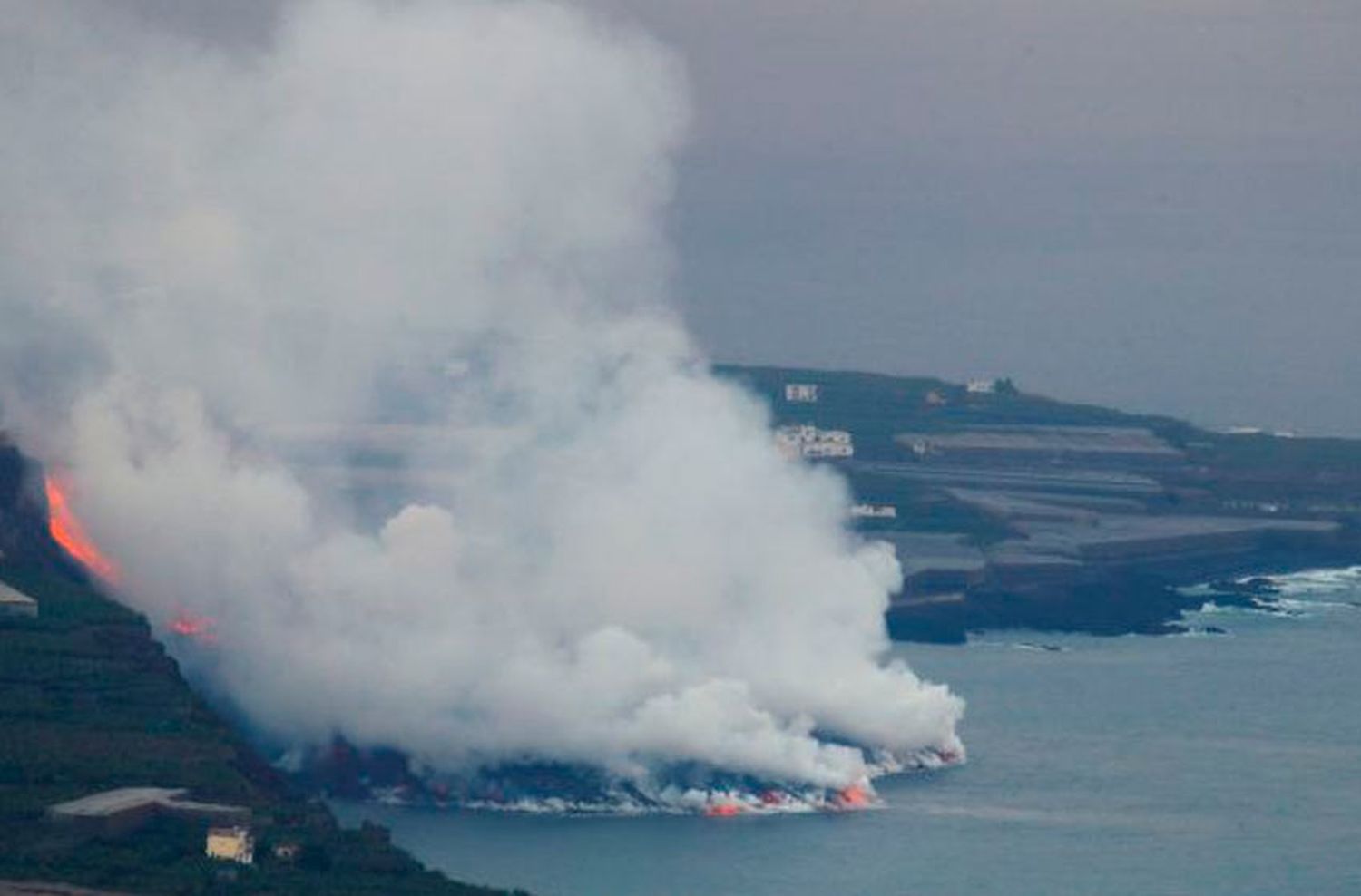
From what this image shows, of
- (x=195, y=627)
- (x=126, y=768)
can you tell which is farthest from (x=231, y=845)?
(x=195, y=627)

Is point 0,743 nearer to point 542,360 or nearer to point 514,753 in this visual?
point 514,753

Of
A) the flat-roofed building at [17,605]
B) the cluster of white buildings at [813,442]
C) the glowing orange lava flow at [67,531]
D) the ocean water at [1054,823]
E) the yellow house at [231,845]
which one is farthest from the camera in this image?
the cluster of white buildings at [813,442]

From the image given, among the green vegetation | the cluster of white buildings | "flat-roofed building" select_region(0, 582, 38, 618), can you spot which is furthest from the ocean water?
the cluster of white buildings

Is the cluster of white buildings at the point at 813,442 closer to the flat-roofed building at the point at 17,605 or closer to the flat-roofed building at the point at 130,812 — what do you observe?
the flat-roofed building at the point at 17,605

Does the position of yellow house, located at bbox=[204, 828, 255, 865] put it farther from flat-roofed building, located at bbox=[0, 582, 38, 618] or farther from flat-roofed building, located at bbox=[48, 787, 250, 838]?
flat-roofed building, located at bbox=[0, 582, 38, 618]

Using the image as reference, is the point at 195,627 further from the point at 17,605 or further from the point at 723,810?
the point at 723,810

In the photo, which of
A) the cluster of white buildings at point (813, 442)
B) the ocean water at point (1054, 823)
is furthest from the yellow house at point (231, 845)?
the cluster of white buildings at point (813, 442)
